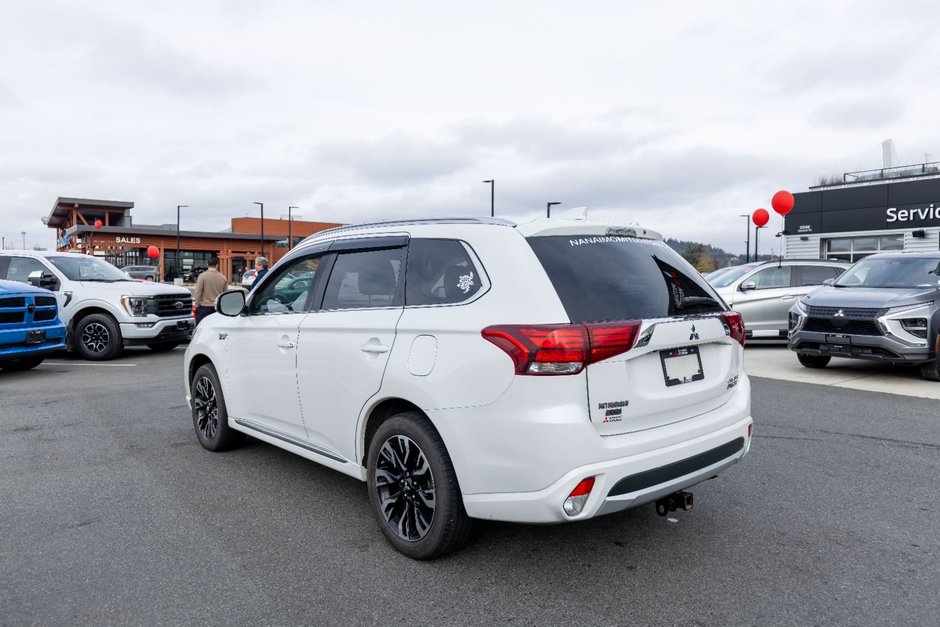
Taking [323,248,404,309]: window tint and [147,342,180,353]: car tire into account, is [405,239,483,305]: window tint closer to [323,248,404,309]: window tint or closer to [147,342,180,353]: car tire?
Result: [323,248,404,309]: window tint

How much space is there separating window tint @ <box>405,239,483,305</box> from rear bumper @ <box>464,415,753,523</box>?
961 millimetres

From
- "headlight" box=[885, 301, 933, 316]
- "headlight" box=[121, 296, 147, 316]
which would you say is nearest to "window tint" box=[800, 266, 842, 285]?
"headlight" box=[885, 301, 933, 316]

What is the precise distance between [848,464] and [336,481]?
3.76 metres

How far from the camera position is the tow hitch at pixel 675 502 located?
11.1 ft

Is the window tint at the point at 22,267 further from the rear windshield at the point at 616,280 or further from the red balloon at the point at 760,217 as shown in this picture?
the red balloon at the point at 760,217

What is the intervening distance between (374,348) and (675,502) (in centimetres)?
171

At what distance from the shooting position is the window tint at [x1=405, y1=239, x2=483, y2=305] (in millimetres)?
3348

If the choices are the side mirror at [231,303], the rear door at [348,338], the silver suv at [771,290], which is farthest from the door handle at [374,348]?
the silver suv at [771,290]

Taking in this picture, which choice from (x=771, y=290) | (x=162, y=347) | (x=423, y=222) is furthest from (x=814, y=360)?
(x=162, y=347)

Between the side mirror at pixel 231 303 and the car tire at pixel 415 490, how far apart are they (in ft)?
6.39

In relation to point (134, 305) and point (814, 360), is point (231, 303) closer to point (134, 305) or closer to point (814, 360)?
point (134, 305)

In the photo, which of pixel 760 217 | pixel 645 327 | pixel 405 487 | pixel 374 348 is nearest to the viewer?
pixel 645 327

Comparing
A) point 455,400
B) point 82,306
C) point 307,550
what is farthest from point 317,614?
point 82,306

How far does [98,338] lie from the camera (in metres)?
11.8
